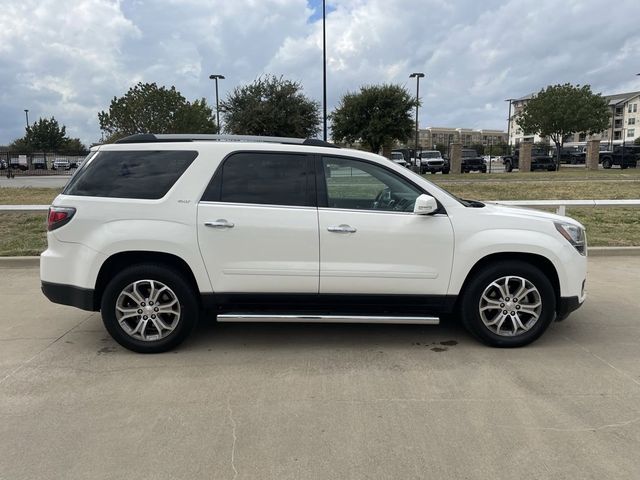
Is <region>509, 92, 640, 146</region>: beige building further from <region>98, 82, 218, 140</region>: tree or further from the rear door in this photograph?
the rear door

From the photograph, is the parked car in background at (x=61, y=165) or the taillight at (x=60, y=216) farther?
the parked car in background at (x=61, y=165)

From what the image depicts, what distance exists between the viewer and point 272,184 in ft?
15.1

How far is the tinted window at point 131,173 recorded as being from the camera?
455 centimetres

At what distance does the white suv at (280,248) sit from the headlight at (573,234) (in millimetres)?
13

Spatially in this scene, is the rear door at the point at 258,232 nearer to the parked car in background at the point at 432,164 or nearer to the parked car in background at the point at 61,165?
the parked car in background at the point at 432,164

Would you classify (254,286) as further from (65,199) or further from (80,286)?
(65,199)

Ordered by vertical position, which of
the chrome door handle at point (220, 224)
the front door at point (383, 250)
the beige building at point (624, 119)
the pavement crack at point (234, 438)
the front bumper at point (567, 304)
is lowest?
the pavement crack at point (234, 438)

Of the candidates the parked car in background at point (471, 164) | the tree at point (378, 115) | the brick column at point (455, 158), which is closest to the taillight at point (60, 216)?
the tree at point (378, 115)

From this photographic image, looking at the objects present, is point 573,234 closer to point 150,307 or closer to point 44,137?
point 150,307

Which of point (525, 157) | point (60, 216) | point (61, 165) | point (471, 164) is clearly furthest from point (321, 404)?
point (61, 165)

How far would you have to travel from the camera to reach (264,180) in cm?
461

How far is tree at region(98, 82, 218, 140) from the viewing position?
4078cm

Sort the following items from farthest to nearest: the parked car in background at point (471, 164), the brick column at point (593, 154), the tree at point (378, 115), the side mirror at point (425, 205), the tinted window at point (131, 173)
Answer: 1. the brick column at point (593, 154)
2. the parked car in background at point (471, 164)
3. the tree at point (378, 115)
4. the tinted window at point (131, 173)
5. the side mirror at point (425, 205)

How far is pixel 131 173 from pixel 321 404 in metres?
2.56
